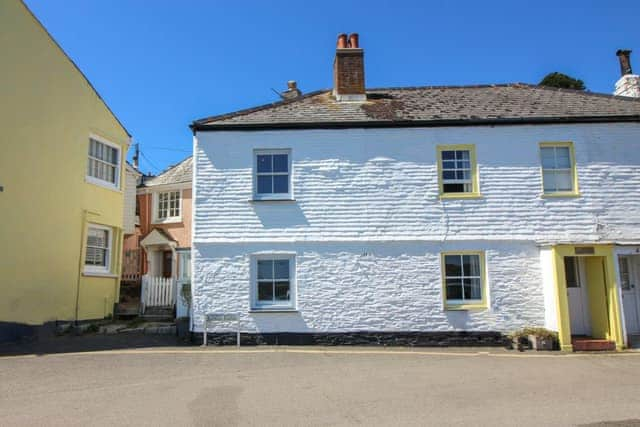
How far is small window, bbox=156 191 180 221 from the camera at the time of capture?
24.8 metres

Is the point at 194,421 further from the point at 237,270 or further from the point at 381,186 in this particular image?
the point at 381,186

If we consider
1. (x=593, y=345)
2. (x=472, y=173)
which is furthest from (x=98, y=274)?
(x=593, y=345)

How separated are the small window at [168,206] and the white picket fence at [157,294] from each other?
7276 mm

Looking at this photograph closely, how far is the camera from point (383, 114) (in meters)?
14.3

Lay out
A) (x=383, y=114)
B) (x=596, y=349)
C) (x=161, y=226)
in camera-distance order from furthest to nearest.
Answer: (x=161, y=226) < (x=383, y=114) < (x=596, y=349)

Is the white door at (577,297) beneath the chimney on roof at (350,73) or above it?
beneath

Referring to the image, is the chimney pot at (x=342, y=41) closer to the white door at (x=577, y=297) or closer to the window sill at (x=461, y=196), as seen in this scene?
the window sill at (x=461, y=196)

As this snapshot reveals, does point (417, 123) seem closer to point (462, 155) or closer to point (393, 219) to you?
point (462, 155)

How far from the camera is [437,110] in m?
14.6

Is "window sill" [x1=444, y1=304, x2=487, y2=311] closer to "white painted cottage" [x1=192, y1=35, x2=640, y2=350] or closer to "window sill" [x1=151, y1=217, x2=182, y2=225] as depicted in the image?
"white painted cottage" [x1=192, y1=35, x2=640, y2=350]

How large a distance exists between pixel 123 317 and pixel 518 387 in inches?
535

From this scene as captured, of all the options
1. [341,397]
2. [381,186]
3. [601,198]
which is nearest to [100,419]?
[341,397]

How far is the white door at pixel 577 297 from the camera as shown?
1348 cm

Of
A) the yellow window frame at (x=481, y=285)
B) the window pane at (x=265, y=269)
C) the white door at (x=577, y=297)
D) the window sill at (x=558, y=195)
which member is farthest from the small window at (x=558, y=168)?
the window pane at (x=265, y=269)
